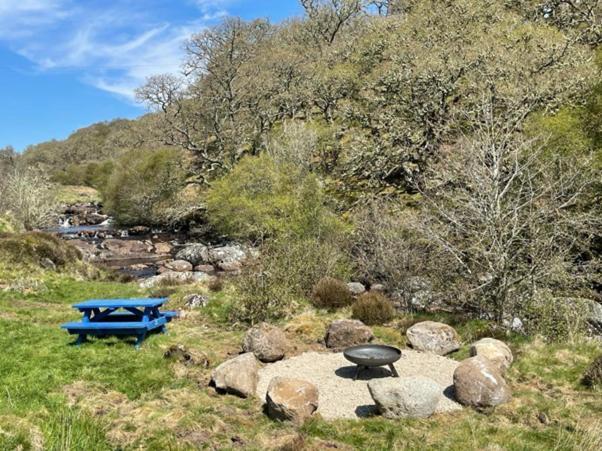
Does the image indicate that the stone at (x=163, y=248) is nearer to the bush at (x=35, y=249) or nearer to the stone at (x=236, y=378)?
the bush at (x=35, y=249)

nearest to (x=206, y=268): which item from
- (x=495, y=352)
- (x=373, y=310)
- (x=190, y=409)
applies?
(x=373, y=310)

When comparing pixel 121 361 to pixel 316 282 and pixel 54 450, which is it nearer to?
pixel 54 450

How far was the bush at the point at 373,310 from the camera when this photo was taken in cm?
1088

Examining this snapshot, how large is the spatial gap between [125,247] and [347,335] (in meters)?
23.8

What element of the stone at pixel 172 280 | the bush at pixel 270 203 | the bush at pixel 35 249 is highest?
the bush at pixel 270 203

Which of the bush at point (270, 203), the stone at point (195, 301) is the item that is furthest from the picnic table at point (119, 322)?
the bush at point (270, 203)

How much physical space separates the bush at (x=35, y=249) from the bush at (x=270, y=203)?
7.35 meters

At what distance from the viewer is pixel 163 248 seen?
3081cm

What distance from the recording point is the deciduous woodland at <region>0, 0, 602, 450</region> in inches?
242

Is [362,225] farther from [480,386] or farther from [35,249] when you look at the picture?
[35,249]

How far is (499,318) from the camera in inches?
420

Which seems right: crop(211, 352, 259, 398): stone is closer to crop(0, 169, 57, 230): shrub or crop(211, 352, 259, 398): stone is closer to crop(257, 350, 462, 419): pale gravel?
crop(257, 350, 462, 419): pale gravel

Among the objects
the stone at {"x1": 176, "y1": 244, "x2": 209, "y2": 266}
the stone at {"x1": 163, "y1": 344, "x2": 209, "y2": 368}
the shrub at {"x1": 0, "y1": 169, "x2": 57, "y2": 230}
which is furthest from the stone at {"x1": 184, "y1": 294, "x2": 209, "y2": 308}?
the shrub at {"x1": 0, "y1": 169, "x2": 57, "y2": 230}

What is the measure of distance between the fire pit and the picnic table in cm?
379
